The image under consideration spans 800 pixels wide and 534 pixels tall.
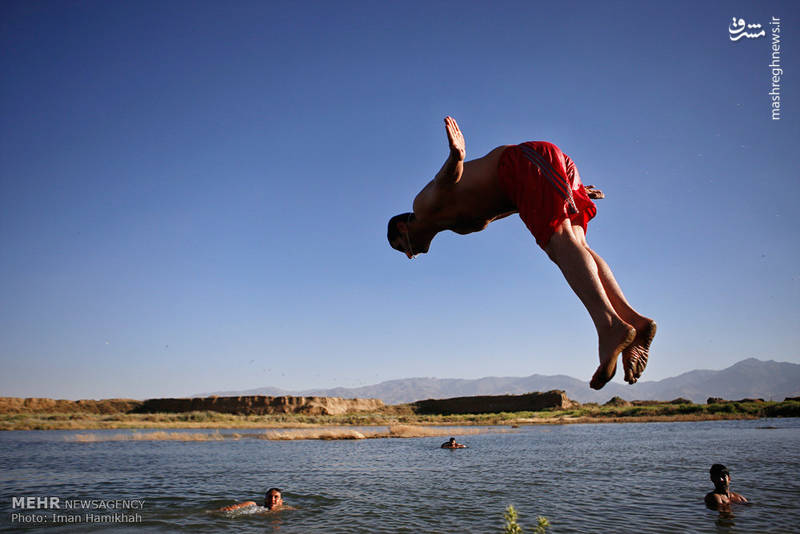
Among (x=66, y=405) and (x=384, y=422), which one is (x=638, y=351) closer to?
(x=384, y=422)

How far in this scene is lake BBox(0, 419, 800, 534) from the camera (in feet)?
38.4

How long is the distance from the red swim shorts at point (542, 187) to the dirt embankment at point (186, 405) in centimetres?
7829

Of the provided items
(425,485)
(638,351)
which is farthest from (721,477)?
(638,351)

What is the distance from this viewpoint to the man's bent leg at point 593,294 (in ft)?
5.90

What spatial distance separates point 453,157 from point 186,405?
85.3 metres

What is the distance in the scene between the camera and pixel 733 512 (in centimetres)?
1196

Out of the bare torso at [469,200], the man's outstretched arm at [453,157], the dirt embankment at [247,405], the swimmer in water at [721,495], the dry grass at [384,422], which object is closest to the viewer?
the man's outstretched arm at [453,157]

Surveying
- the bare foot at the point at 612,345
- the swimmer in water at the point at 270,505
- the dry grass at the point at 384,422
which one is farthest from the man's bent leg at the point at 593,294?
the dry grass at the point at 384,422

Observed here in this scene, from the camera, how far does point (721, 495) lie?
1240 centimetres

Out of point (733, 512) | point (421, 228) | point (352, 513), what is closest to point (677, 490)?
point (733, 512)

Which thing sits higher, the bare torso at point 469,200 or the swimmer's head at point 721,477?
the bare torso at point 469,200

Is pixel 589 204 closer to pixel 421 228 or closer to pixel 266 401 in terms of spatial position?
pixel 421 228

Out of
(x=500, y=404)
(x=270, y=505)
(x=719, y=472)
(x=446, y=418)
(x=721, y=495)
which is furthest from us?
(x=500, y=404)

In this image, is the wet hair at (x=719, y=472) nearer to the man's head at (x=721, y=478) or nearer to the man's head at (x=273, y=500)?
the man's head at (x=721, y=478)
